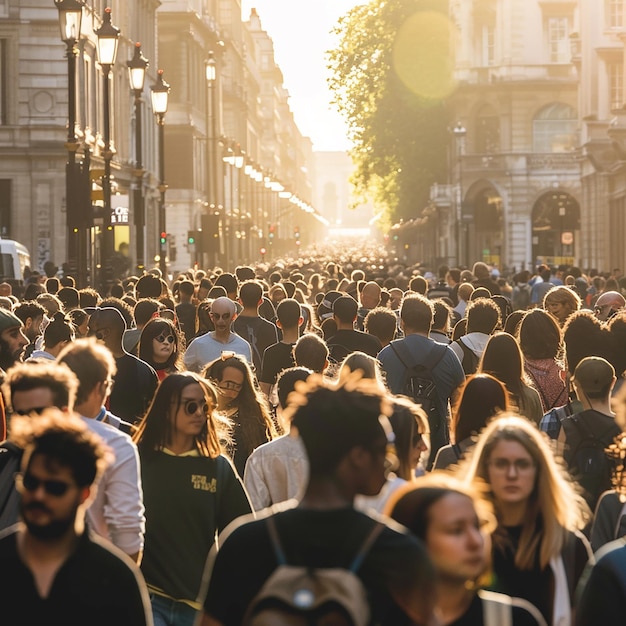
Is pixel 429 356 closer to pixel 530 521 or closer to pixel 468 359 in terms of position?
pixel 468 359

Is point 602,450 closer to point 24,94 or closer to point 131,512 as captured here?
point 131,512

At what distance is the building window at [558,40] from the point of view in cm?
8038

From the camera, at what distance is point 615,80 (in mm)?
59469

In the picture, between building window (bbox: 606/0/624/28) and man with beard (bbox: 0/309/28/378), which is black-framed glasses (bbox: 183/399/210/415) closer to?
man with beard (bbox: 0/309/28/378)

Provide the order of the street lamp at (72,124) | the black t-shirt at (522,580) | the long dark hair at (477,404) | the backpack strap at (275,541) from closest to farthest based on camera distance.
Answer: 1. the backpack strap at (275,541)
2. the black t-shirt at (522,580)
3. the long dark hair at (477,404)
4. the street lamp at (72,124)

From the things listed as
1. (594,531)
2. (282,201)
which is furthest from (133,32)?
(282,201)

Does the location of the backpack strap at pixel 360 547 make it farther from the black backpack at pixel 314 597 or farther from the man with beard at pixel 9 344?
the man with beard at pixel 9 344

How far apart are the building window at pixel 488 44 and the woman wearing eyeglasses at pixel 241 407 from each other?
241ft

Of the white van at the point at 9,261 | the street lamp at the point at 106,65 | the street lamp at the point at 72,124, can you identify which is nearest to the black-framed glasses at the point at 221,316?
the street lamp at the point at 72,124

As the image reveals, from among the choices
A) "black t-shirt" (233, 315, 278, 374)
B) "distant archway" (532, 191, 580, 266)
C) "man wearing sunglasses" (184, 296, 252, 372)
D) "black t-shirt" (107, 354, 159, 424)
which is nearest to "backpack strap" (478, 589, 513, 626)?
"black t-shirt" (107, 354, 159, 424)

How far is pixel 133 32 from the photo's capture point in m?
67.1

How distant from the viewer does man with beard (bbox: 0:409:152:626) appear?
14.3 ft

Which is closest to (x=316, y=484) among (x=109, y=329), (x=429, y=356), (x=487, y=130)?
(x=109, y=329)

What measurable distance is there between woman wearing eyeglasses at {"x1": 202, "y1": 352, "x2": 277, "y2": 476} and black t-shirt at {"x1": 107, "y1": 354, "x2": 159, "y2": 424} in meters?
0.91
